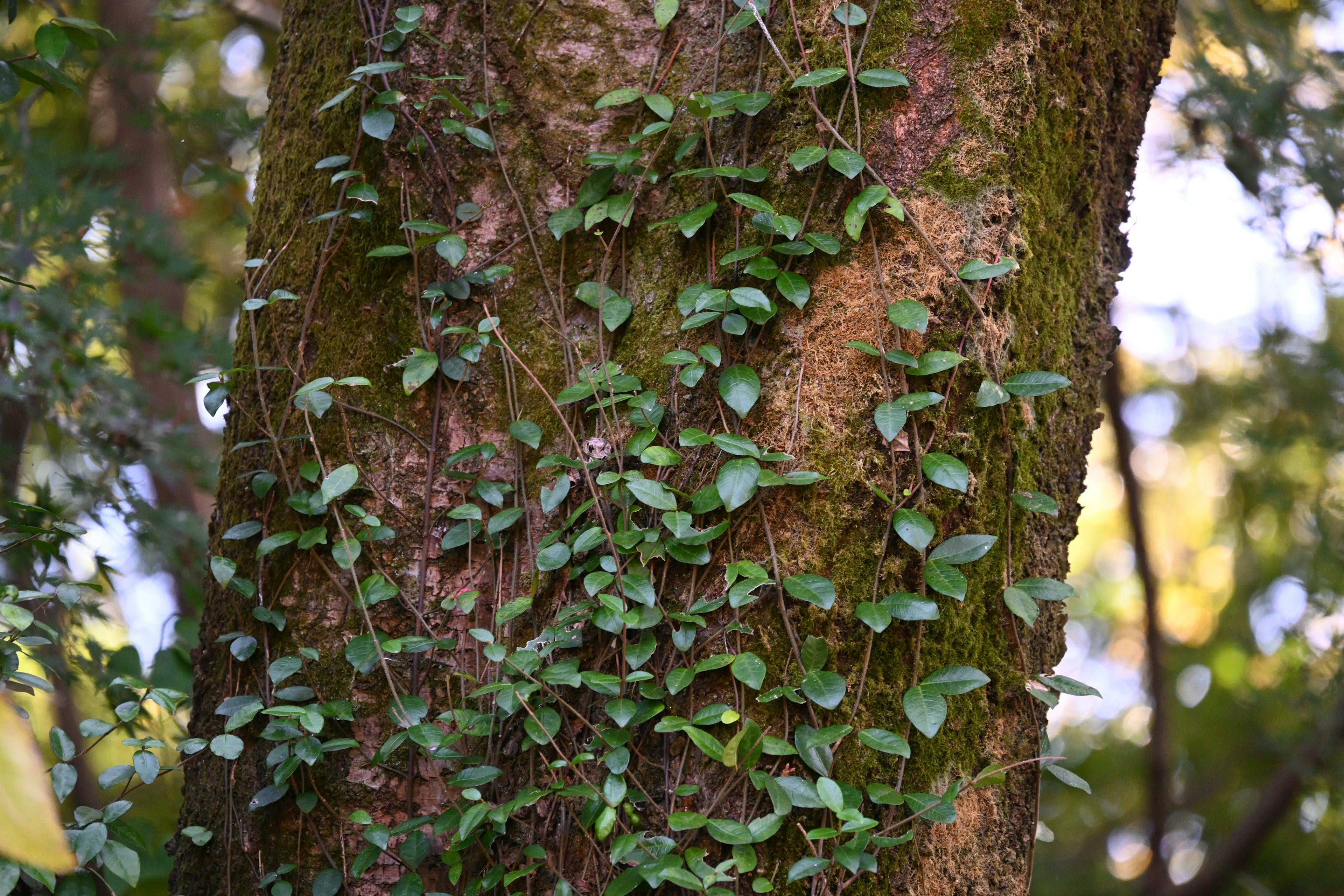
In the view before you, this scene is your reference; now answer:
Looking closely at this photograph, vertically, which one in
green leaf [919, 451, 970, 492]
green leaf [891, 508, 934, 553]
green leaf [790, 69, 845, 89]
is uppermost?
green leaf [790, 69, 845, 89]

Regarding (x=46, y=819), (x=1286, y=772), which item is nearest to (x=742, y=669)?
(x=46, y=819)

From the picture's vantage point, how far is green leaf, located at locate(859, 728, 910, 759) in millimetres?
1155

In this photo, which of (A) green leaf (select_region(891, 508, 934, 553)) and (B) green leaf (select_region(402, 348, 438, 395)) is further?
(B) green leaf (select_region(402, 348, 438, 395))

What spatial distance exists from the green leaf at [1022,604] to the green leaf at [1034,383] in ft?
0.92

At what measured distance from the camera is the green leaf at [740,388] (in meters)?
1.24

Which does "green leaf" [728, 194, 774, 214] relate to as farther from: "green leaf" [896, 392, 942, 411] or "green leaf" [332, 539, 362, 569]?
"green leaf" [332, 539, 362, 569]

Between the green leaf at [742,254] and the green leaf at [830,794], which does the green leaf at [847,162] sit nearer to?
the green leaf at [742,254]

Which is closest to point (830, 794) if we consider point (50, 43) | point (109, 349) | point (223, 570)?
point (223, 570)

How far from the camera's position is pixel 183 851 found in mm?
1464

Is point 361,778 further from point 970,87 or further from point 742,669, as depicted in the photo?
point 970,87

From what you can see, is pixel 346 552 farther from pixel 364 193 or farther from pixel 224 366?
pixel 224 366

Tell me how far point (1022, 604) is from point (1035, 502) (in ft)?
0.49

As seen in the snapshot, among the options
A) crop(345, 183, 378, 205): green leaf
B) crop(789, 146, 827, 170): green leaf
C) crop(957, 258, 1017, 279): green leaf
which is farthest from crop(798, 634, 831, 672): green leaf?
crop(345, 183, 378, 205): green leaf

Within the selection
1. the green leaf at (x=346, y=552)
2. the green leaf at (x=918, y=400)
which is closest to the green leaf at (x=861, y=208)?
the green leaf at (x=918, y=400)
